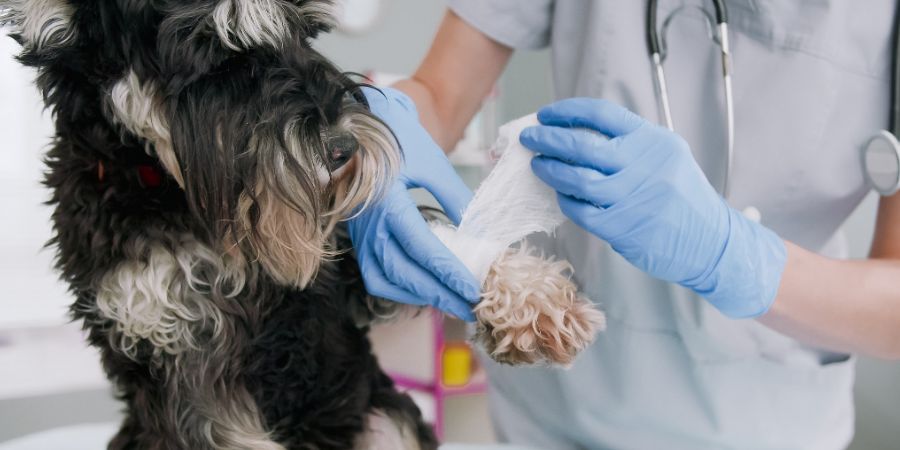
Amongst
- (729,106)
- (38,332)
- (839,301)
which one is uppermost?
(729,106)

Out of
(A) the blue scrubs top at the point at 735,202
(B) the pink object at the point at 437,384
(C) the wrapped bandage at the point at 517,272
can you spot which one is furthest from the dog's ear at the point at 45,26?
(B) the pink object at the point at 437,384

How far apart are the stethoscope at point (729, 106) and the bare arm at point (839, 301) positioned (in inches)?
4.9

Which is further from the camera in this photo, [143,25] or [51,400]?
[51,400]

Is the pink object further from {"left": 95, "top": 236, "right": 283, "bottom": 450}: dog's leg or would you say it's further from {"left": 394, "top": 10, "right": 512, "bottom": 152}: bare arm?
{"left": 95, "top": 236, "right": 283, "bottom": 450}: dog's leg

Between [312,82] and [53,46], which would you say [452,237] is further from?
[53,46]

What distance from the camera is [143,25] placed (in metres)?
0.81

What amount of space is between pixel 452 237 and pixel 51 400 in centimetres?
216

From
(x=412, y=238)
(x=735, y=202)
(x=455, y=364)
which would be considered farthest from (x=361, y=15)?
(x=412, y=238)

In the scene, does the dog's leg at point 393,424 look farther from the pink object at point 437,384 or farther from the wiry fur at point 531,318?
the pink object at point 437,384

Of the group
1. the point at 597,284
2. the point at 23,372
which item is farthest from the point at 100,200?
the point at 23,372

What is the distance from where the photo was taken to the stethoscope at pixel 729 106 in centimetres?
106

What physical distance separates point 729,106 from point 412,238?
587 mm

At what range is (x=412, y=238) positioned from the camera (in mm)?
967

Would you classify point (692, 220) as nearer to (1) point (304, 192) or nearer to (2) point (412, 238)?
(2) point (412, 238)
